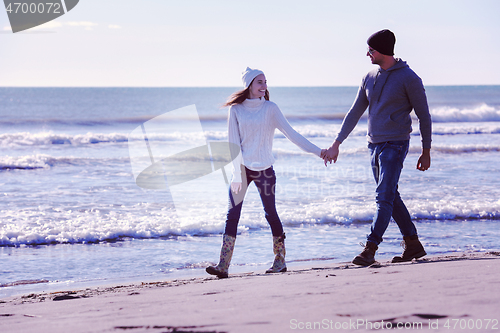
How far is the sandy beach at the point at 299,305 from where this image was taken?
2182 mm

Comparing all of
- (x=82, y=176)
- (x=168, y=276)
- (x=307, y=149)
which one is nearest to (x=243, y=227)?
(x=168, y=276)

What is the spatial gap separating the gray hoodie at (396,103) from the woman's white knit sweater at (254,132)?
1.94 ft

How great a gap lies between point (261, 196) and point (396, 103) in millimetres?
1387

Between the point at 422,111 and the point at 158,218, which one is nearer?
the point at 422,111

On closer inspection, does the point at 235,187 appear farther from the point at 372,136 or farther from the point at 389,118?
the point at 389,118

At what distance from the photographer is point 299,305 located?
8.32ft

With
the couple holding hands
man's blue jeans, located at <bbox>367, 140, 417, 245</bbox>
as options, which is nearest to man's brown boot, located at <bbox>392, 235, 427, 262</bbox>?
the couple holding hands

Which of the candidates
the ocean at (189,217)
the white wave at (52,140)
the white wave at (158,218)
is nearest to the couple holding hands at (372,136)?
the ocean at (189,217)

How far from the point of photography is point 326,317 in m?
2.28

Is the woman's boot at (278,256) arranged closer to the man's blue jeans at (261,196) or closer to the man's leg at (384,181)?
the man's blue jeans at (261,196)

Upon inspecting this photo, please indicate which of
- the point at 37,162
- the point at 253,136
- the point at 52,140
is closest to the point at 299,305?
the point at 253,136

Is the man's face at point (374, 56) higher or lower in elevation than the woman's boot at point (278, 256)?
higher

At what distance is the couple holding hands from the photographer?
3787mm

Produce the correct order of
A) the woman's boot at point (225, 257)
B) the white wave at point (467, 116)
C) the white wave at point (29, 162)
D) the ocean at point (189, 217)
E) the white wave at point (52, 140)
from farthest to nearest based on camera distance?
1. the white wave at point (467, 116)
2. the white wave at point (52, 140)
3. the white wave at point (29, 162)
4. the ocean at point (189, 217)
5. the woman's boot at point (225, 257)
